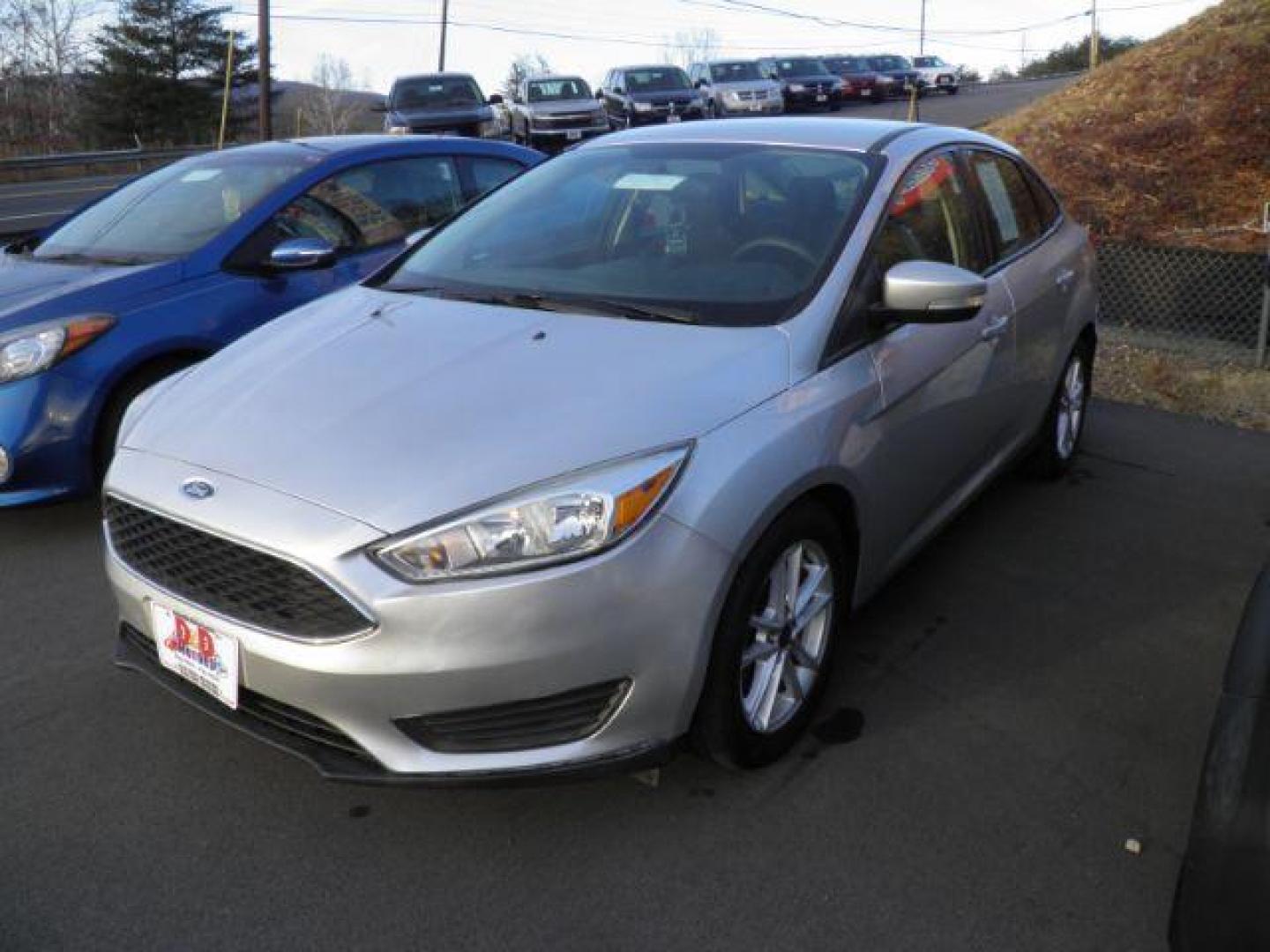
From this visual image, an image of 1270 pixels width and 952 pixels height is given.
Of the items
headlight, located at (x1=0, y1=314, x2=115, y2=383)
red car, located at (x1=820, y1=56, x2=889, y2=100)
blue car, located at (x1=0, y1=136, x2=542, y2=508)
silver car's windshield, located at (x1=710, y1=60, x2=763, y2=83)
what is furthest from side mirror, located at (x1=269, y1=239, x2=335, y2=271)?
red car, located at (x1=820, y1=56, x2=889, y2=100)

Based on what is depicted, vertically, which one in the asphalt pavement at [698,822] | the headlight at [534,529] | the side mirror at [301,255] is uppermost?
the side mirror at [301,255]

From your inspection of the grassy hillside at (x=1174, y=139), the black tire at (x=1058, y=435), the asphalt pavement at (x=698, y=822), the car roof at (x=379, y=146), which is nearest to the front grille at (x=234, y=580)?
the asphalt pavement at (x=698, y=822)

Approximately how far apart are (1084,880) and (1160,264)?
19.9ft

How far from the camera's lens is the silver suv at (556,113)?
21.7 meters

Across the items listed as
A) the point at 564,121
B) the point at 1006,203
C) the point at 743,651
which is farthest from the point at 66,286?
the point at 564,121

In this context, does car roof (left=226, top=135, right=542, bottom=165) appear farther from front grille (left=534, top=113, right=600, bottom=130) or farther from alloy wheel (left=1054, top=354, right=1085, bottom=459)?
front grille (left=534, top=113, right=600, bottom=130)

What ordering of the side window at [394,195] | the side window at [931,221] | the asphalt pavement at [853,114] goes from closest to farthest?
the side window at [931,221] < the side window at [394,195] < the asphalt pavement at [853,114]

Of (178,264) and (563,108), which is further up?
(563,108)

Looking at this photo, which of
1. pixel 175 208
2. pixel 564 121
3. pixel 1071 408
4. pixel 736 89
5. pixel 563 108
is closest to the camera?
pixel 1071 408

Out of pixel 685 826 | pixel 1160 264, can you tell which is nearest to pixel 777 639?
pixel 685 826

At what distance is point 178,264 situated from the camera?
462 cm

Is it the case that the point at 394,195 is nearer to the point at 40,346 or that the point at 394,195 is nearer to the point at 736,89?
the point at 40,346

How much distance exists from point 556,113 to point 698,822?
2078 cm

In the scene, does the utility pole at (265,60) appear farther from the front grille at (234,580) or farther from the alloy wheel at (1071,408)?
the front grille at (234,580)
